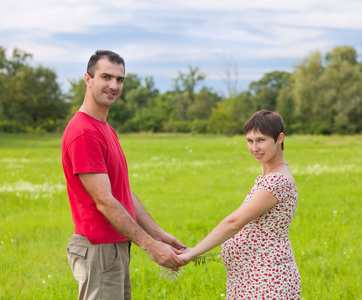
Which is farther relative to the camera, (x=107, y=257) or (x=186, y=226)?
(x=186, y=226)

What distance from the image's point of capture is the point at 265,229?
12.0 feet

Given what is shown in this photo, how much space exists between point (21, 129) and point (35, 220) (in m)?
67.6

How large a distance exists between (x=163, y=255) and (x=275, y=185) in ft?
4.06

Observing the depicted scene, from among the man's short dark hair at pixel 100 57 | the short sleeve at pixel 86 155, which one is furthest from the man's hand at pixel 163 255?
the man's short dark hair at pixel 100 57

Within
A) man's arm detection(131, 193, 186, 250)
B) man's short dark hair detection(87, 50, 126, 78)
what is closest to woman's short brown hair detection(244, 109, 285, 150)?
man's short dark hair detection(87, 50, 126, 78)

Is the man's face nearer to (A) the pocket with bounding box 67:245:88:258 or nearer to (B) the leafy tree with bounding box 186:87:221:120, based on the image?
(A) the pocket with bounding box 67:245:88:258

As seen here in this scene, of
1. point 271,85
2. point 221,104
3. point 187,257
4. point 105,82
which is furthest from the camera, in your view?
point 271,85

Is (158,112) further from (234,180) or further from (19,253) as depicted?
(19,253)

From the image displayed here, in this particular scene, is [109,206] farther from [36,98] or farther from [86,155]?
[36,98]

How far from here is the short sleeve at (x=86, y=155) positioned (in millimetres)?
3441

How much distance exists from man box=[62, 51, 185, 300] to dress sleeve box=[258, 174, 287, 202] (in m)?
1.12

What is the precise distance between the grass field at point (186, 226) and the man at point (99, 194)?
2.36 metres

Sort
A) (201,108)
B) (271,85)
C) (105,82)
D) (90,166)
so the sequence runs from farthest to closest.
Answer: (271,85) → (201,108) → (105,82) → (90,166)

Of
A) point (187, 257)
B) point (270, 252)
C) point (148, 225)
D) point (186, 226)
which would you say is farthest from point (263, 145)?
point (186, 226)
